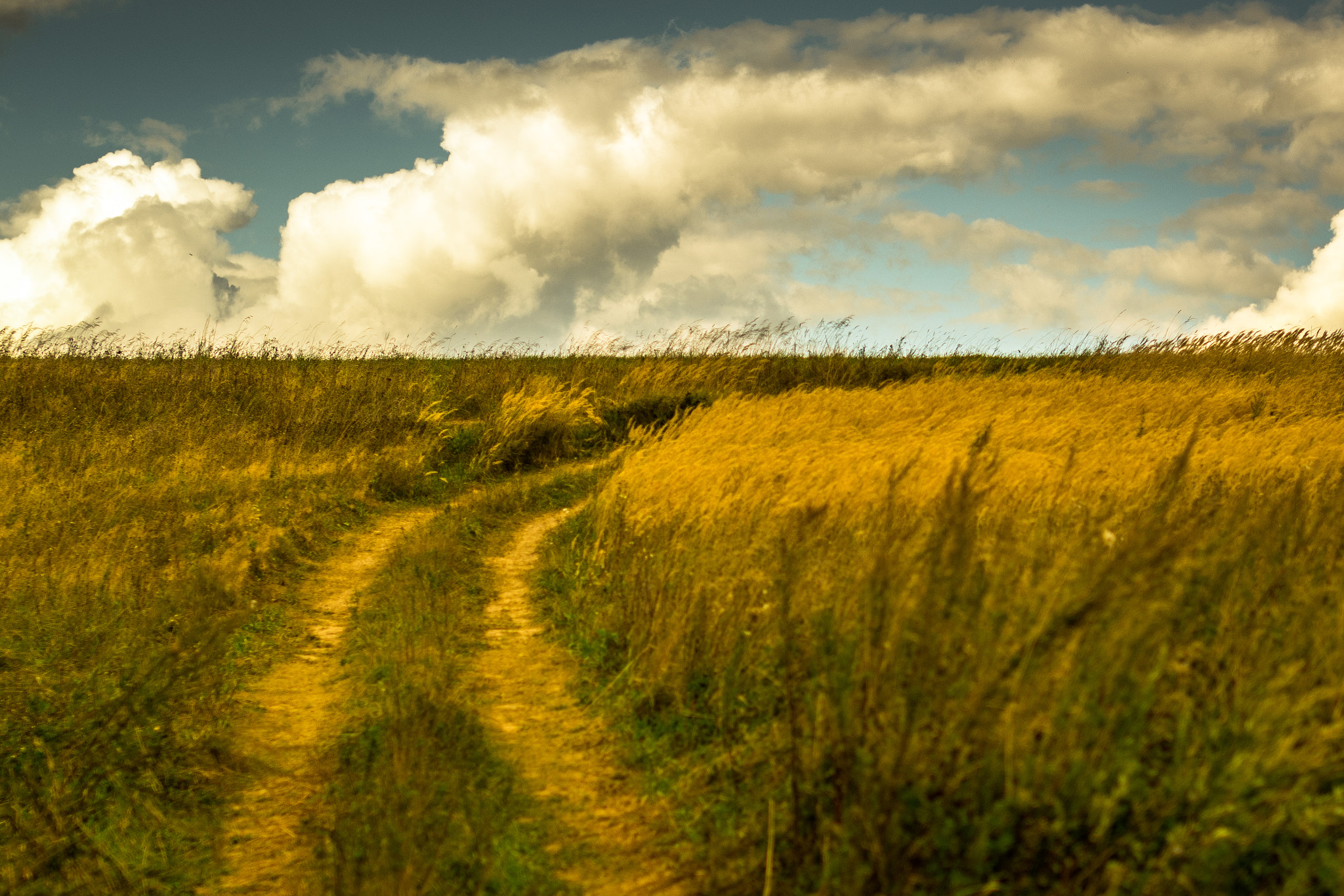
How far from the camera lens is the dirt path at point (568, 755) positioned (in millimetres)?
4082

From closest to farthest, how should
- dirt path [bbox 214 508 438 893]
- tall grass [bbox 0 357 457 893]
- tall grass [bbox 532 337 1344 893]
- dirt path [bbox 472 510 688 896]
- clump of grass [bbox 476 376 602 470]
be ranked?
tall grass [bbox 532 337 1344 893]
dirt path [bbox 472 510 688 896]
dirt path [bbox 214 508 438 893]
tall grass [bbox 0 357 457 893]
clump of grass [bbox 476 376 602 470]

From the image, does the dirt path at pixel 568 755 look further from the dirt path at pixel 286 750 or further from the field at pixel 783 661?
the dirt path at pixel 286 750

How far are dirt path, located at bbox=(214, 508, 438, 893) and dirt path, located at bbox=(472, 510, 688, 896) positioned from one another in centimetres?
118

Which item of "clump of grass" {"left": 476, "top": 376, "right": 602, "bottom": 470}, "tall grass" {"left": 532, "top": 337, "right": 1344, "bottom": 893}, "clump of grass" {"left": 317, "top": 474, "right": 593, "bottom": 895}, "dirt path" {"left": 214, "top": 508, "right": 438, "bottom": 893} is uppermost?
"clump of grass" {"left": 476, "top": 376, "right": 602, "bottom": 470}

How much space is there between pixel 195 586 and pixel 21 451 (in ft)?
25.4

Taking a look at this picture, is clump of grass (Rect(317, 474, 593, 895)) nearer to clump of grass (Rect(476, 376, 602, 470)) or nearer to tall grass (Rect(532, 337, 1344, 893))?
tall grass (Rect(532, 337, 1344, 893))

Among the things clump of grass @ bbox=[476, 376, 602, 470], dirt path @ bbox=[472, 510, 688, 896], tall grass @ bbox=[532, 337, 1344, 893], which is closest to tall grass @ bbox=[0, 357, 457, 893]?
clump of grass @ bbox=[476, 376, 602, 470]

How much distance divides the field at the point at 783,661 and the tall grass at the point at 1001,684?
2 cm

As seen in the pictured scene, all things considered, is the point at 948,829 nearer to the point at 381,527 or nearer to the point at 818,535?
the point at 818,535

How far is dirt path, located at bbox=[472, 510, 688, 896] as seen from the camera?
161 inches

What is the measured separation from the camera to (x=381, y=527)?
11859mm

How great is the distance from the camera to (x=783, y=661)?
4633mm

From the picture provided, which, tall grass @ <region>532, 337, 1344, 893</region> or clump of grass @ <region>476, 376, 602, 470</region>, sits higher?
clump of grass @ <region>476, 376, 602, 470</region>

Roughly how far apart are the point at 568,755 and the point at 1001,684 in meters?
3.07
